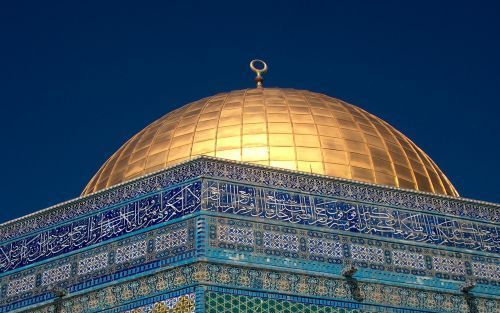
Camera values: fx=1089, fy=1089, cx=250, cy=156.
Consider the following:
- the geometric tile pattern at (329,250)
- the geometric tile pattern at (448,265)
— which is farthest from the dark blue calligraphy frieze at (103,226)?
the geometric tile pattern at (448,265)

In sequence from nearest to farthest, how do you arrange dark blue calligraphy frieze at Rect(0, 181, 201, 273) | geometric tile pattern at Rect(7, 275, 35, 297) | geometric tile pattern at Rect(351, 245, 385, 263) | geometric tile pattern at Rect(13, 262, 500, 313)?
geometric tile pattern at Rect(13, 262, 500, 313) → dark blue calligraphy frieze at Rect(0, 181, 201, 273) → geometric tile pattern at Rect(351, 245, 385, 263) → geometric tile pattern at Rect(7, 275, 35, 297)

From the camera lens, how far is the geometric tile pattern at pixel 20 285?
12367 mm

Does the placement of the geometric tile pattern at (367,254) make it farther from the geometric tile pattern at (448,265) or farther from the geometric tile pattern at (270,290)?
the geometric tile pattern at (448,265)

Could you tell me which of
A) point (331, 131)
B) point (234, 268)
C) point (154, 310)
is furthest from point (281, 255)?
point (331, 131)

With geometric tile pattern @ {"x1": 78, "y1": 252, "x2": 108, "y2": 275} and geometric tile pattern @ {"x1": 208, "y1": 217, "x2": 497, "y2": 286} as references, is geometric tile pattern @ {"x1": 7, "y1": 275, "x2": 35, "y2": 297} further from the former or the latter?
geometric tile pattern @ {"x1": 208, "y1": 217, "x2": 497, "y2": 286}

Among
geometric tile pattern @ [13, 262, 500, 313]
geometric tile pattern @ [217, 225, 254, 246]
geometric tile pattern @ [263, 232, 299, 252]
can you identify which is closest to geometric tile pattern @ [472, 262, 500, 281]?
geometric tile pattern @ [13, 262, 500, 313]

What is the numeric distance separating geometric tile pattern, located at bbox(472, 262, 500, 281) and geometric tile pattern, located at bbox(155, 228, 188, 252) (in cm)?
346

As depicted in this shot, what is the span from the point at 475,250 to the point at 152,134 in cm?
501

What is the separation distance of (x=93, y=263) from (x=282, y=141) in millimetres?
3348

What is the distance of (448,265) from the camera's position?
12.3 meters

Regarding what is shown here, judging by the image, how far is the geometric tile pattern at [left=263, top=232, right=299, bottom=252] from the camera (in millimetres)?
11477

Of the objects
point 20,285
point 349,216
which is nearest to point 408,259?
point 349,216

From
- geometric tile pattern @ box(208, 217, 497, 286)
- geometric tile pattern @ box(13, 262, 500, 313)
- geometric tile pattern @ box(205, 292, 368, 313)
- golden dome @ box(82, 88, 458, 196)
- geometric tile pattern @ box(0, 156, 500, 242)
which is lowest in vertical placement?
geometric tile pattern @ box(205, 292, 368, 313)

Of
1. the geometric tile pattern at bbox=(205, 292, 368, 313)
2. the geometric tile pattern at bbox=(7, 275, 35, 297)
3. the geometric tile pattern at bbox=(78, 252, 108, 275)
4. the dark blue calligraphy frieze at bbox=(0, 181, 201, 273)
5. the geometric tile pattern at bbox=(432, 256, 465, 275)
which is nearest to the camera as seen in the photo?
the geometric tile pattern at bbox=(205, 292, 368, 313)
